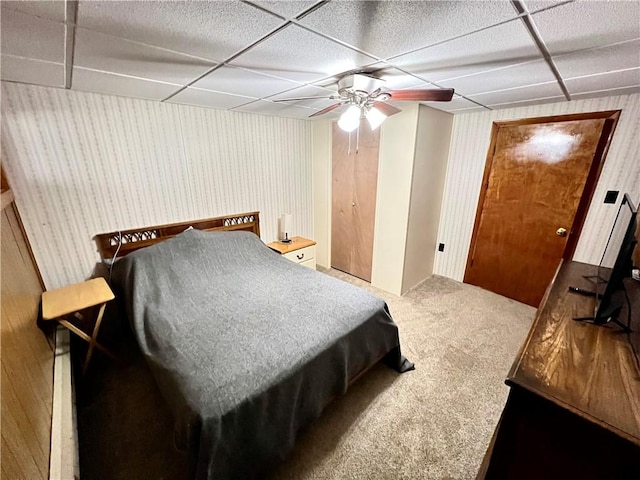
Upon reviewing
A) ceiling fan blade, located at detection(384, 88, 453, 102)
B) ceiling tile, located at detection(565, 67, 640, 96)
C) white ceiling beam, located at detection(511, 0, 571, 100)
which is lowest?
ceiling fan blade, located at detection(384, 88, 453, 102)

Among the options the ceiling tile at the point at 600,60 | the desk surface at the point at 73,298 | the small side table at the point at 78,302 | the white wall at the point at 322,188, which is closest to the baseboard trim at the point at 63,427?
the small side table at the point at 78,302

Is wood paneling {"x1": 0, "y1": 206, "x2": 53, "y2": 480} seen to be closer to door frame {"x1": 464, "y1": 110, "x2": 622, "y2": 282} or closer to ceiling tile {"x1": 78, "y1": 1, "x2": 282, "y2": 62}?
ceiling tile {"x1": 78, "y1": 1, "x2": 282, "y2": 62}

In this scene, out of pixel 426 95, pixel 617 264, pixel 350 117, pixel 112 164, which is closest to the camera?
pixel 617 264

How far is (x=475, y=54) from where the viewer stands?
50.3 inches

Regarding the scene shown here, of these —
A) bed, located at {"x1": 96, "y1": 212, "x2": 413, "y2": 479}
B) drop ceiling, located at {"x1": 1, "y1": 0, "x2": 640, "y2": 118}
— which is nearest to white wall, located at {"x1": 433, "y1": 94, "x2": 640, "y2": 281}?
drop ceiling, located at {"x1": 1, "y1": 0, "x2": 640, "y2": 118}

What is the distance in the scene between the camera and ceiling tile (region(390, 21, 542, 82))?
1.08 m

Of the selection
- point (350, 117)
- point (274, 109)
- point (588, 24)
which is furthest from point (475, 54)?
point (274, 109)

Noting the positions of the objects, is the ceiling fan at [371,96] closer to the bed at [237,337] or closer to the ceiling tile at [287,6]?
the ceiling tile at [287,6]

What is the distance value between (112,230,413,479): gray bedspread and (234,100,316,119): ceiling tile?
132 cm

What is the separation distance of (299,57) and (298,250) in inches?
85.0

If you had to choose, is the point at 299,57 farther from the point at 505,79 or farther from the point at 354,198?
the point at 354,198

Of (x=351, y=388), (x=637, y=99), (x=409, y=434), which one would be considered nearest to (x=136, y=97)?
(x=351, y=388)

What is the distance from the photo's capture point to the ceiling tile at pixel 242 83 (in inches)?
62.7

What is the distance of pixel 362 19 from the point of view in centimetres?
97
